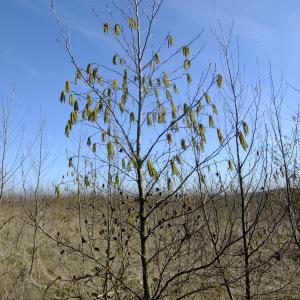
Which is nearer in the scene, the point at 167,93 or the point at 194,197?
the point at 167,93

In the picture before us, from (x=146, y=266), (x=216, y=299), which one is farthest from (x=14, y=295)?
(x=146, y=266)

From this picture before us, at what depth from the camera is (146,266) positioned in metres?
3.23

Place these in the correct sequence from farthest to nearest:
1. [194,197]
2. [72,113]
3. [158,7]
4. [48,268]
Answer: [48,268], [194,197], [158,7], [72,113]

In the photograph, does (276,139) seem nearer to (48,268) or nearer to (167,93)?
(167,93)

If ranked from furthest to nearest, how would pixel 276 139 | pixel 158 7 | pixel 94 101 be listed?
pixel 276 139
pixel 158 7
pixel 94 101

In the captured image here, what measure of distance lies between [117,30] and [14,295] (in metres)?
5.03

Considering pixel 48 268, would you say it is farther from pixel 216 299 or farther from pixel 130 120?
pixel 130 120

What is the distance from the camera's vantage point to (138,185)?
10.8 ft

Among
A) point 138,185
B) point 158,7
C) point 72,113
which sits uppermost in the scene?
point 158,7

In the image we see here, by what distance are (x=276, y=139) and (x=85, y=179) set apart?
4.00 meters

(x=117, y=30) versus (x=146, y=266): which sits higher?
(x=117, y=30)

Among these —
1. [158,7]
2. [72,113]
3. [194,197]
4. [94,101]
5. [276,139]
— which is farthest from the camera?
[276,139]

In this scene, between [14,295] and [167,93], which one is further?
[14,295]

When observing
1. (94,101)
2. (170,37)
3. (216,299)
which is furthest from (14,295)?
(170,37)
